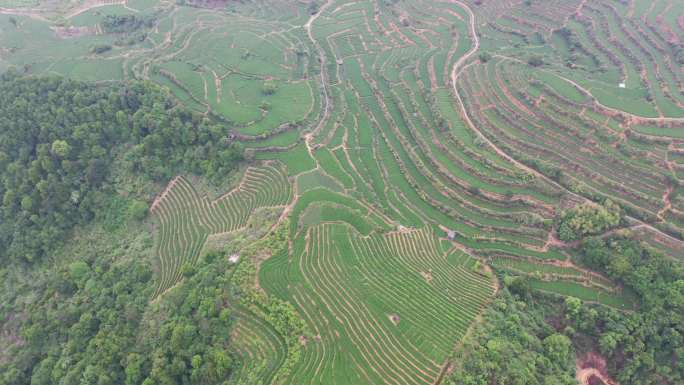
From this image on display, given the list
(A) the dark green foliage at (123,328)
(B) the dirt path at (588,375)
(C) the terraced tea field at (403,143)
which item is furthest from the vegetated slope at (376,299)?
(B) the dirt path at (588,375)

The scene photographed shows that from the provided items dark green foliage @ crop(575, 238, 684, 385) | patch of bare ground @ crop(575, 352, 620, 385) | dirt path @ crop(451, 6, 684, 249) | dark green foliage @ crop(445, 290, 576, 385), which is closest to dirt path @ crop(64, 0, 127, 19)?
dirt path @ crop(451, 6, 684, 249)

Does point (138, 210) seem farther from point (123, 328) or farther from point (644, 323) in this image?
point (644, 323)

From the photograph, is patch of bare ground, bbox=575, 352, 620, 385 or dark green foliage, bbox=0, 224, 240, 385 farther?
patch of bare ground, bbox=575, 352, 620, 385

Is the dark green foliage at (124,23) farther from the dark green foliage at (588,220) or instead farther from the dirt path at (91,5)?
the dark green foliage at (588,220)

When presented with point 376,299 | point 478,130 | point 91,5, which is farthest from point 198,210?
point 91,5

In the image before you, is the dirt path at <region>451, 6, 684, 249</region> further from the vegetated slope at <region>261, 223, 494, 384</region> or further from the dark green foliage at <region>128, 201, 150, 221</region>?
the dark green foliage at <region>128, 201, 150, 221</region>

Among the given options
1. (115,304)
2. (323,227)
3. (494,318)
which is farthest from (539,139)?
(115,304)
